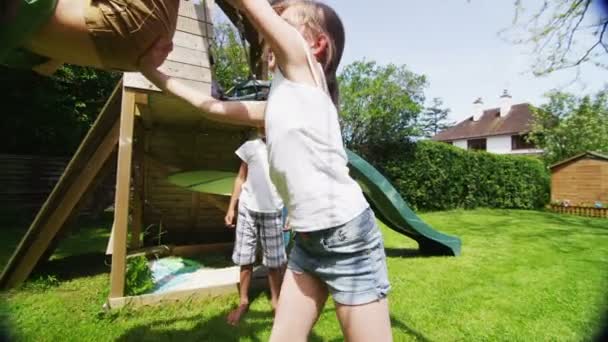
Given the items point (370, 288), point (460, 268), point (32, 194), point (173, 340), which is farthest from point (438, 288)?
point (32, 194)

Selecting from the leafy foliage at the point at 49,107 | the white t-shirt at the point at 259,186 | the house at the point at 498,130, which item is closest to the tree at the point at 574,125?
the house at the point at 498,130

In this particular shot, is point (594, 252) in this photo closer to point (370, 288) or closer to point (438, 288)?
point (438, 288)

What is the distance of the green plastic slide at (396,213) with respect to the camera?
15.2ft

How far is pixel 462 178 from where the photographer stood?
38.1 ft

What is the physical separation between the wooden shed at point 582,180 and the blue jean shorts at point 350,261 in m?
8.13

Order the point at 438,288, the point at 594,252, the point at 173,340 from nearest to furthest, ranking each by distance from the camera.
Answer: the point at 173,340, the point at 438,288, the point at 594,252

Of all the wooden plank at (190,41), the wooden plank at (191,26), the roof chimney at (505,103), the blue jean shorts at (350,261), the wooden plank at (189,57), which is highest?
the roof chimney at (505,103)

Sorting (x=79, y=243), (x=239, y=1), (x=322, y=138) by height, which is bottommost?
(x=79, y=243)

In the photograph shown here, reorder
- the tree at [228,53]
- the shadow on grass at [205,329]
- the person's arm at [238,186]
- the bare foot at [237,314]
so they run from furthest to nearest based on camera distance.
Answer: the tree at [228,53] → the person's arm at [238,186] → the bare foot at [237,314] → the shadow on grass at [205,329]

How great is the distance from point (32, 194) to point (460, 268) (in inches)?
333

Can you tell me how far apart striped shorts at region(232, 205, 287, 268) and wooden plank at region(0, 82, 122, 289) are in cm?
145

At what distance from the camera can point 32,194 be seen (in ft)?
24.9

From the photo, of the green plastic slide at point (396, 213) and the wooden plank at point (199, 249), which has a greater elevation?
the green plastic slide at point (396, 213)

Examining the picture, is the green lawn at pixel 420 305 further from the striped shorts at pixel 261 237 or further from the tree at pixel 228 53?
the tree at pixel 228 53
